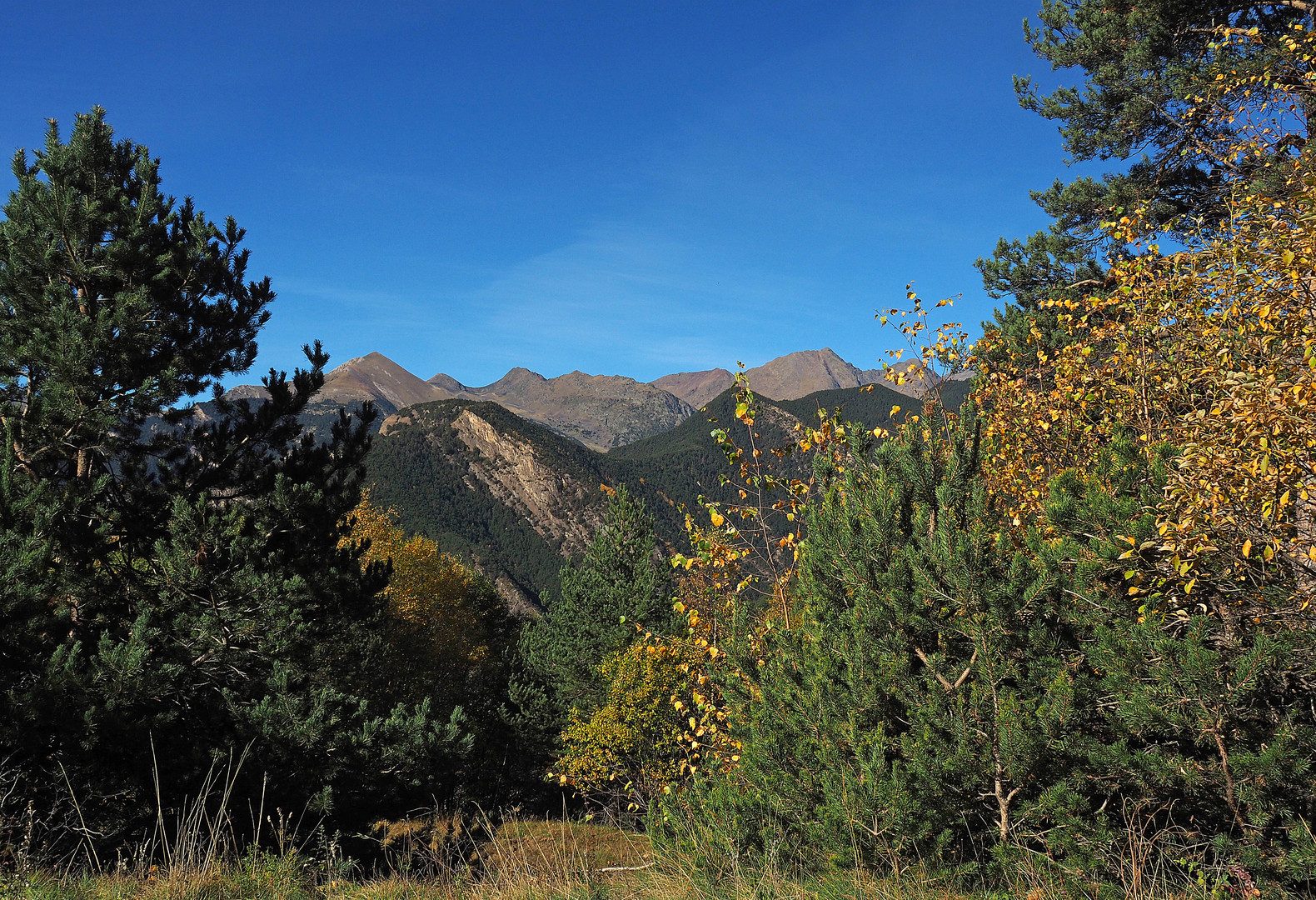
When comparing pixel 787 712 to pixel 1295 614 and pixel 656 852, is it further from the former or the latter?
pixel 1295 614

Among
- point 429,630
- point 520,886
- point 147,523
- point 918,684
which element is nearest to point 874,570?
point 918,684

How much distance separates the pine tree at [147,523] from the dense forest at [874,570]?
0.06m

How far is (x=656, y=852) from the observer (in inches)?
236

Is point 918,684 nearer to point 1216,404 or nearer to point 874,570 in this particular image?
point 874,570

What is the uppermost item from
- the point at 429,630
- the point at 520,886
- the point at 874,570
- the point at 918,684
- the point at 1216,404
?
the point at 1216,404

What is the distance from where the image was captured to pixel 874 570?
6.04 metres

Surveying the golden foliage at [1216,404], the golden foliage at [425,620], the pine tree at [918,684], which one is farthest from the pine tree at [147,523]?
the golden foliage at [425,620]

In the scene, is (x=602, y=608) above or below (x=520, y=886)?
below

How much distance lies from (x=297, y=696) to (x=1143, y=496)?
34.6 ft

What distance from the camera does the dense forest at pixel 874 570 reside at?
14.7 ft

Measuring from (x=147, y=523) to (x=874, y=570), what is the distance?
1142 centimetres

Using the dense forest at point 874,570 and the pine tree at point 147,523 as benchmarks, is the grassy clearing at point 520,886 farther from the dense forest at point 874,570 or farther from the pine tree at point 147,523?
the pine tree at point 147,523

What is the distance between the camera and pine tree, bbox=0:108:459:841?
867 cm

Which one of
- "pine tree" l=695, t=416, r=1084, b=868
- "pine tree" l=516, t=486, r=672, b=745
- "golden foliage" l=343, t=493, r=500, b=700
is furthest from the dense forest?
"golden foliage" l=343, t=493, r=500, b=700
